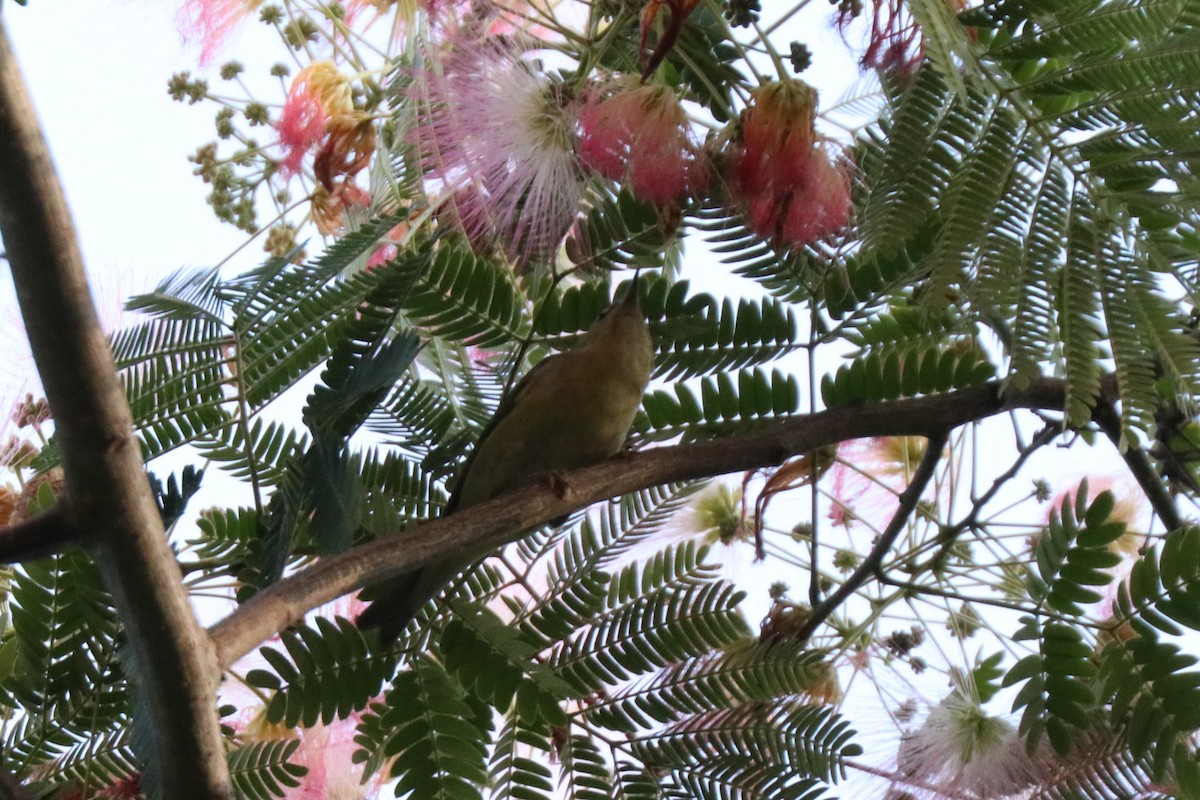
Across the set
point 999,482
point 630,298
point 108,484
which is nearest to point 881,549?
point 999,482

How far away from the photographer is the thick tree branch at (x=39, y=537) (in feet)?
3.91

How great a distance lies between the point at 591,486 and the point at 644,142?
630 mm

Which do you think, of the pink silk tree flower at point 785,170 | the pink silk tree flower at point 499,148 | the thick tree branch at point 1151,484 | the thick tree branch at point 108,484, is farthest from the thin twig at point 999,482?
the thick tree branch at point 108,484

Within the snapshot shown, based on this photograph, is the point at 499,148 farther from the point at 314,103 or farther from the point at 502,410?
the point at 314,103

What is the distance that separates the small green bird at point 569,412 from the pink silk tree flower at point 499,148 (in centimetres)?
25

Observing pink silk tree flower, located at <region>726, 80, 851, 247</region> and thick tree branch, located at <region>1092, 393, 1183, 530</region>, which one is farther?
thick tree branch, located at <region>1092, 393, 1183, 530</region>

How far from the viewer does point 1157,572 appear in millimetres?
1881

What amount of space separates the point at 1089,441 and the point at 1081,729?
3.34 ft

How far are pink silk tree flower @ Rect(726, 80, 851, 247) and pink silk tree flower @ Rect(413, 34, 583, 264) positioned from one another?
363 millimetres

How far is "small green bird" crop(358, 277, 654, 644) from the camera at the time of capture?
2.37 m

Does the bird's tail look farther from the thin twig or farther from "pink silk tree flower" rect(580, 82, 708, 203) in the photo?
the thin twig

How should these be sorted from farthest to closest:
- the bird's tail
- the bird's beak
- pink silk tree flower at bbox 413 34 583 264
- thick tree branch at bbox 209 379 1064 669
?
the bird's beak < pink silk tree flower at bbox 413 34 583 264 < the bird's tail < thick tree branch at bbox 209 379 1064 669

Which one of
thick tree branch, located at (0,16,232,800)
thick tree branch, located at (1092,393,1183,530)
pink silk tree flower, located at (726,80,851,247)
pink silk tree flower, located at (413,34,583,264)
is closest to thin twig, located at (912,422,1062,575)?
thick tree branch, located at (1092,393,1183,530)

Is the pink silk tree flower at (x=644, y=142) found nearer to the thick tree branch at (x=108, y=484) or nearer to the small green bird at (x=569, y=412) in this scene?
the small green bird at (x=569, y=412)
